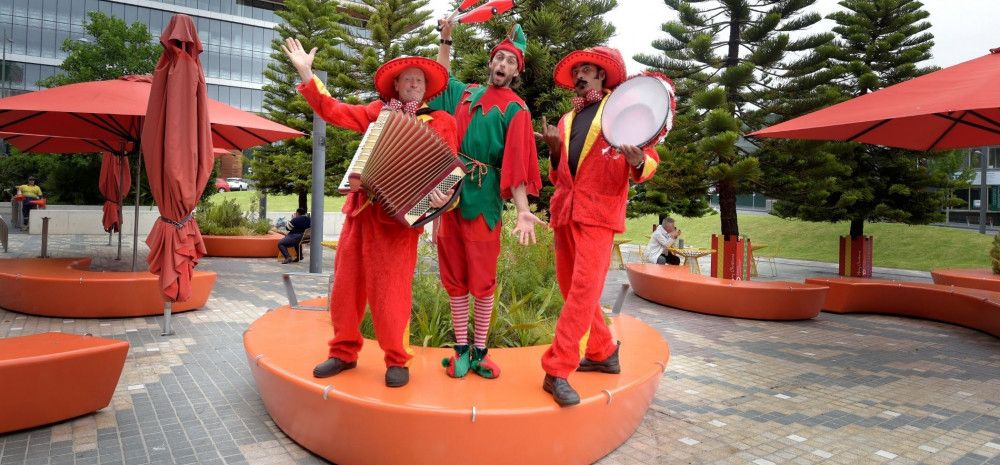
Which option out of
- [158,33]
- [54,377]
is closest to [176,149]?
[54,377]

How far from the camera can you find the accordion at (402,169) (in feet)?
9.09

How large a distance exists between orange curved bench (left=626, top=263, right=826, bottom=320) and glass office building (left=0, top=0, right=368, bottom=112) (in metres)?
29.9

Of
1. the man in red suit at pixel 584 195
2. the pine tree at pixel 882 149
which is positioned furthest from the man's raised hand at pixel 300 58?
the pine tree at pixel 882 149

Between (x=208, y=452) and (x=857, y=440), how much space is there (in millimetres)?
3599

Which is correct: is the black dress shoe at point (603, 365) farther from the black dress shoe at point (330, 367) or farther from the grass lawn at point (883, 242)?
the grass lawn at point (883, 242)

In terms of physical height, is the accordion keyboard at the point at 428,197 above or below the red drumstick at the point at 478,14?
below

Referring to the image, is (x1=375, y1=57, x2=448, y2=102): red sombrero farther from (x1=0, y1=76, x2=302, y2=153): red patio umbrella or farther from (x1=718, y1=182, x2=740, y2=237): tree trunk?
(x1=718, y1=182, x2=740, y2=237): tree trunk

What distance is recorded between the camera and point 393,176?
9.10 feet

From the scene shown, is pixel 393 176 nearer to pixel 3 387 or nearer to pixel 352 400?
pixel 352 400

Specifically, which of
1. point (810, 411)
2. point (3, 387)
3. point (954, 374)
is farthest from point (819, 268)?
point (3, 387)

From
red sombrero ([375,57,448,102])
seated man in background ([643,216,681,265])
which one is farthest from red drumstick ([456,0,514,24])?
seated man in background ([643,216,681,265])

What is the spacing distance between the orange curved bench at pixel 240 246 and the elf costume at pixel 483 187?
10.2 m

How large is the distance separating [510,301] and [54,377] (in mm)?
3180

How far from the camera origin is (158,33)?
36812 millimetres
